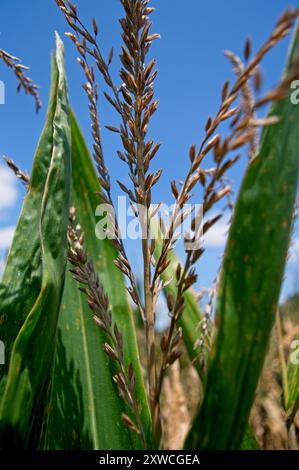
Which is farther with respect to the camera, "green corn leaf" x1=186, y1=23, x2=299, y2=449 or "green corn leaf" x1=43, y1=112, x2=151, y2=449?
"green corn leaf" x1=43, y1=112, x2=151, y2=449

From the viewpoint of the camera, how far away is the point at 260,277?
63 centimetres

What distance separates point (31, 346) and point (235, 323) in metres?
0.30

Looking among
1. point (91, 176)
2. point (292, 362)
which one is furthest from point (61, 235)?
point (292, 362)

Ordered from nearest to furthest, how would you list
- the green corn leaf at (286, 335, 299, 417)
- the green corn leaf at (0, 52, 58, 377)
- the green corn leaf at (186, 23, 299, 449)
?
the green corn leaf at (186, 23, 299, 449) < the green corn leaf at (0, 52, 58, 377) < the green corn leaf at (286, 335, 299, 417)

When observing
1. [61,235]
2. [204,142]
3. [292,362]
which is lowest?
[292,362]

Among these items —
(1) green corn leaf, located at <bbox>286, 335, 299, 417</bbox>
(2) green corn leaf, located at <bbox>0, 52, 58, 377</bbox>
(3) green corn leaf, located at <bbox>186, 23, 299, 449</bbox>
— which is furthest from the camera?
(1) green corn leaf, located at <bbox>286, 335, 299, 417</bbox>

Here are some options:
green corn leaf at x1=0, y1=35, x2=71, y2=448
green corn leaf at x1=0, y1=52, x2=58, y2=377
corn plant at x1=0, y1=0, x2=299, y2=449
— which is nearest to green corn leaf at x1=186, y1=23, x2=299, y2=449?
corn plant at x1=0, y1=0, x2=299, y2=449

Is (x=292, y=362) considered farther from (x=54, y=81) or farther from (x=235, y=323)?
(x=54, y=81)

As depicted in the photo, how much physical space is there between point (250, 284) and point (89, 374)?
520 millimetres

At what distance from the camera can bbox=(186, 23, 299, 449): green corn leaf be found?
61 cm

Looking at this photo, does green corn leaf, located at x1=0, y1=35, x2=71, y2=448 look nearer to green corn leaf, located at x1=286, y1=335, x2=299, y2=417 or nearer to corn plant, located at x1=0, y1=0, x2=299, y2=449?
corn plant, located at x1=0, y1=0, x2=299, y2=449

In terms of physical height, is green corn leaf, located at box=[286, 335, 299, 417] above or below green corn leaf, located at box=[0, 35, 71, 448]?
below

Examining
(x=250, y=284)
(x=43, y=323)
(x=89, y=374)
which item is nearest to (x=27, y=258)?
(x=43, y=323)

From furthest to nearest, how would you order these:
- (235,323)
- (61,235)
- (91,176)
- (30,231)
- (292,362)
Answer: (91,176), (292,362), (30,231), (61,235), (235,323)
